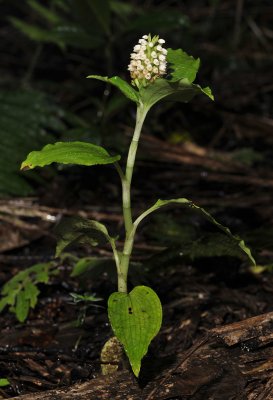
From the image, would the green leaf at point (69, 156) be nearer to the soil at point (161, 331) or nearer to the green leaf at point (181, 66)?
the green leaf at point (181, 66)

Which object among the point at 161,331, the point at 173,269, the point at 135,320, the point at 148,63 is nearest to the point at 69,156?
the point at 148,63

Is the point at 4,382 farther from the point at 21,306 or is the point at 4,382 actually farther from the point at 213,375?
the point at 213,375

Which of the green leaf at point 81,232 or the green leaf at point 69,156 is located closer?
the green leaf at point 69,156

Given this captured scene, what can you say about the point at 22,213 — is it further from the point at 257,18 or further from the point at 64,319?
the point at 257,18

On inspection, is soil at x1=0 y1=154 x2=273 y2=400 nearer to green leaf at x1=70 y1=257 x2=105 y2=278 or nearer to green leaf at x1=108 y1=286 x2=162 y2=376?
green leaf at x1=70 y1=257 x2=105 y2=278

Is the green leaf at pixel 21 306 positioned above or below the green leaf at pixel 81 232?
below

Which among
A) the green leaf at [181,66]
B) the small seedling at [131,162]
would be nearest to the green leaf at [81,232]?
the small seedling at [131,162]

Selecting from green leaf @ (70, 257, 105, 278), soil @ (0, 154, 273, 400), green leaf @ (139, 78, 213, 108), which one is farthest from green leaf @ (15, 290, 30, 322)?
green leaf @ (139, 78, 213, 108)
